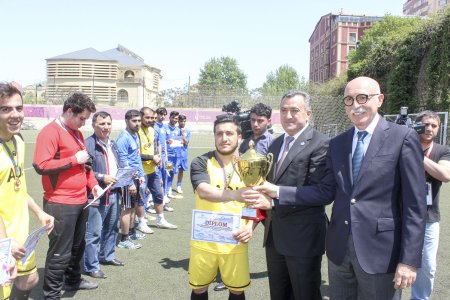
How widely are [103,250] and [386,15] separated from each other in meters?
51.6

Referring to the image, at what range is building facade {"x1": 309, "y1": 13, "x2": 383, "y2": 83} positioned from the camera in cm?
6172

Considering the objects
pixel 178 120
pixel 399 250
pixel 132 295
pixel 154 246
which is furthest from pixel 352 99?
pixel 178 120

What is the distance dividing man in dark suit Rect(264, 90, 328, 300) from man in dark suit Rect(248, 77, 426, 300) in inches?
9.9

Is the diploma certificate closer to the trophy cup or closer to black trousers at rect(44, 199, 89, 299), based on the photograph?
the trophy cup

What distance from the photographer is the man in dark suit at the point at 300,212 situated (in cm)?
269

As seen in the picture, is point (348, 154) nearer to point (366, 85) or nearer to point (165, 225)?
point (366, 85)

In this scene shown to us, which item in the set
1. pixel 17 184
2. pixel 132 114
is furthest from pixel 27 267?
pixel 132 114

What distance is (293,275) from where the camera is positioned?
A: 2.75 metres

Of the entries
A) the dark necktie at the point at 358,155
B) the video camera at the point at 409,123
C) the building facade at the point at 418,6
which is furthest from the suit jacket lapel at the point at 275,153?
the building facade at the point at 418,6

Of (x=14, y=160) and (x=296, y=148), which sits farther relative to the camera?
(x=296, y=148)

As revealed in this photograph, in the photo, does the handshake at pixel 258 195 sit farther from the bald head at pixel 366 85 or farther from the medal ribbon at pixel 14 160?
the medal ribbon at pixel 14 160

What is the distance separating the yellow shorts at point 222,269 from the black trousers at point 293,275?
21cm

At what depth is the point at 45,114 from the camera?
32.9 metres

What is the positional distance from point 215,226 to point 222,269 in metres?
0.33
